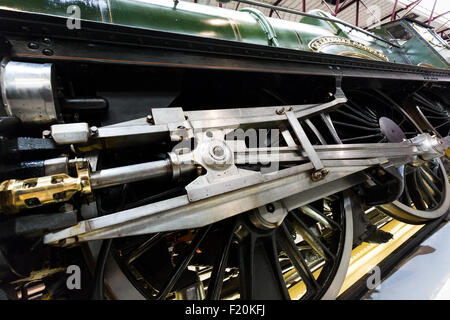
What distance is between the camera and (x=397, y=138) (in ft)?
6.47

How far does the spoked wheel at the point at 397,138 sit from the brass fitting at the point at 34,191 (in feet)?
6.39

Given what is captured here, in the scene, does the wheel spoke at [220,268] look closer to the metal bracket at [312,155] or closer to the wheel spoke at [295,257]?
the wheel spoke at [295,257]

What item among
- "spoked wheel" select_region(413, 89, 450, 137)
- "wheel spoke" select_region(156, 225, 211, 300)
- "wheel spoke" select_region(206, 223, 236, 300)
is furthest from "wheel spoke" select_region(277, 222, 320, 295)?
"spoked wheel" select_region(413, 89, 450, 137)

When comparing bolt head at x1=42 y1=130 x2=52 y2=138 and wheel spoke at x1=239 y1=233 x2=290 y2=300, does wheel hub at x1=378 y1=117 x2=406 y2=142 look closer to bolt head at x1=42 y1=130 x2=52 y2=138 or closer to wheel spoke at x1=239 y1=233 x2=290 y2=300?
wheel spoke at x1=239 y1=233 x2=290 y2=300

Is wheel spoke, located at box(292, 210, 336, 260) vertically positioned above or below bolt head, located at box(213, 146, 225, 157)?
below

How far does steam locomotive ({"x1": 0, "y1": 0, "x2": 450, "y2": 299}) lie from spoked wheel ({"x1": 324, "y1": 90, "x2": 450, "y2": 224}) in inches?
2.0

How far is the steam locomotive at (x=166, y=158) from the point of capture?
72 cm

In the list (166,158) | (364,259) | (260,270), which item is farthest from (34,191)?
(364,259)

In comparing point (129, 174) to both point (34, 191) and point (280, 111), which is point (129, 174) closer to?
point (34, 191)

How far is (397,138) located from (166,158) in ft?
7.24

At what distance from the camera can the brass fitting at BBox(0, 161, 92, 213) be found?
0.60m
